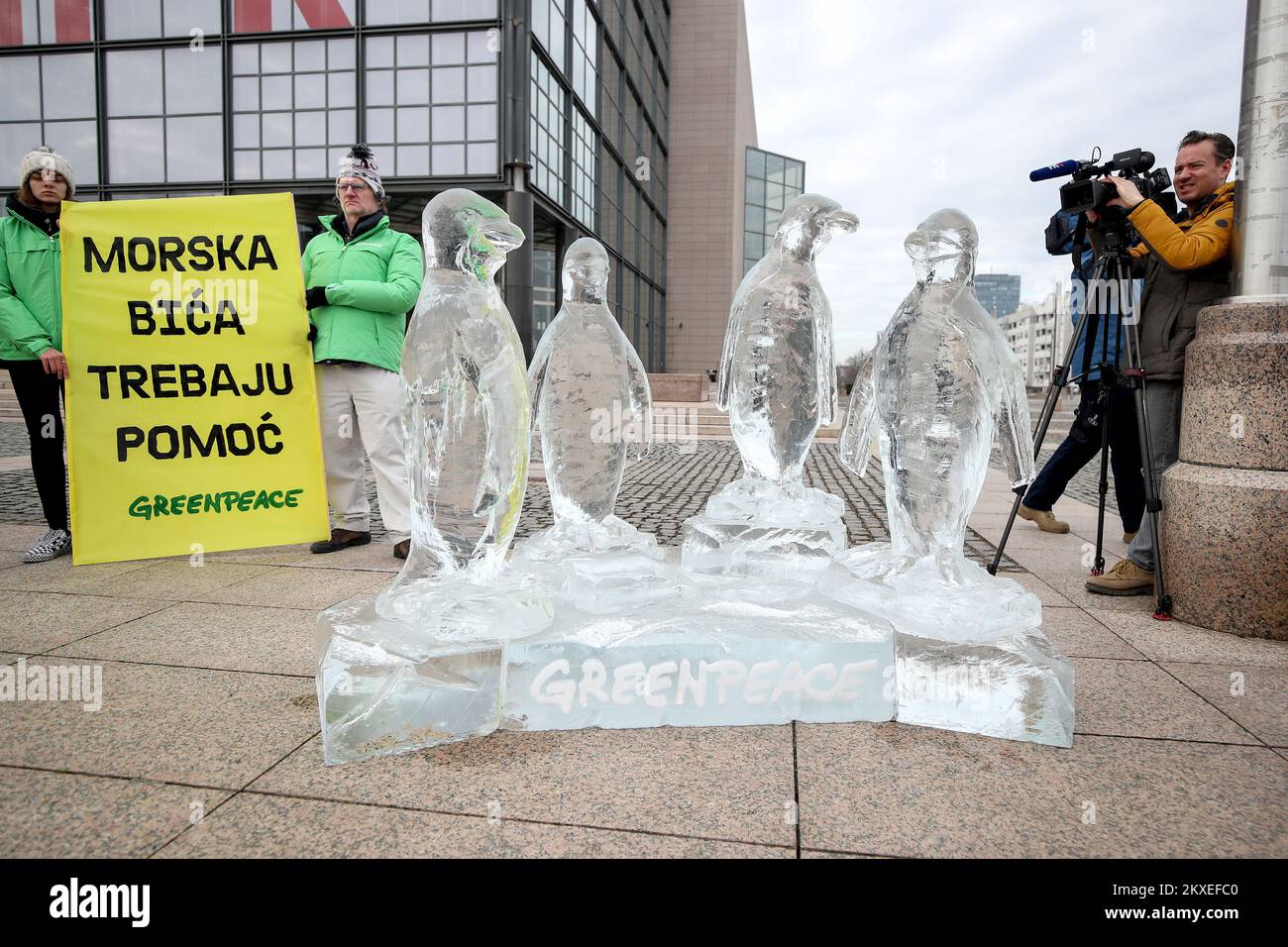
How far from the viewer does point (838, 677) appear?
2.21 m

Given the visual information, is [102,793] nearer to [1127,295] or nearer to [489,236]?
[489,236]

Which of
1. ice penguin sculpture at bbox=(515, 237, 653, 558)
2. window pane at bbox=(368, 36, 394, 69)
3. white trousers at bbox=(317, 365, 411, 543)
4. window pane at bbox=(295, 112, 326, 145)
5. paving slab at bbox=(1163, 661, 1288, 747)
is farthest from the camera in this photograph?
window pane at bbox=(295, 112, 326, 145)

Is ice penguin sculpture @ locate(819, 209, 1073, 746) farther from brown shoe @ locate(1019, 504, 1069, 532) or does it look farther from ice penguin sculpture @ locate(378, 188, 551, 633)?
brown shoe @ locate(1019, 504, 1069, 532)

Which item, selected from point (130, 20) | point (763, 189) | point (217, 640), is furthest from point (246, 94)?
point (763, 189)

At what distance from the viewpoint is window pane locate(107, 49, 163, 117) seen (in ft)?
50.3

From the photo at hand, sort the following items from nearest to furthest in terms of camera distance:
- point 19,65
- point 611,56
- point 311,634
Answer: point 311,634 → point 19,65 → point 611,56

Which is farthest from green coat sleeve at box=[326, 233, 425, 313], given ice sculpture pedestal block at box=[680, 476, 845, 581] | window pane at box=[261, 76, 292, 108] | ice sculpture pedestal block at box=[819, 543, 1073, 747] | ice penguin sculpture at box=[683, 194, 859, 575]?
window pane at box=[261, 76, 292, 108]

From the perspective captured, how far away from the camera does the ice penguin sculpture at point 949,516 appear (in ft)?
7.01

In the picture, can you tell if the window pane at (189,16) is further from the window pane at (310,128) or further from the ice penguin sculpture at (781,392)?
the ice penguin sculpture at (781,392)

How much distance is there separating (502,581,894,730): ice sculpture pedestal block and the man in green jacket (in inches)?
88.4

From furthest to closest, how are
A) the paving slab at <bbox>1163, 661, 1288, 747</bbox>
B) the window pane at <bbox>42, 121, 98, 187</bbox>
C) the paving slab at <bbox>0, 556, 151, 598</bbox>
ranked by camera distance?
the window pane at <bbox>42, 121, 98, 187</bbox> → the paving slab at <bbox>0, 556, 151, 598</bbox> → the paving slab at <bbox>1163, 661, 1288, 747</bbox>
